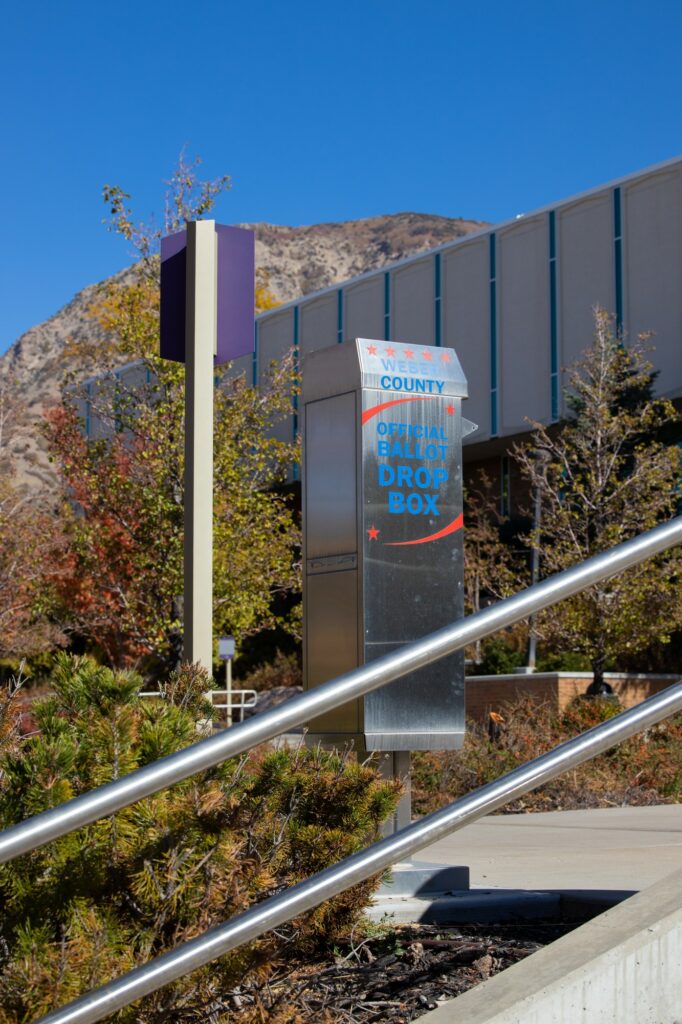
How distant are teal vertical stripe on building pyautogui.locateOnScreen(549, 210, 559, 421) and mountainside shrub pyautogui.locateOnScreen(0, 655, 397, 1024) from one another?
28659mm

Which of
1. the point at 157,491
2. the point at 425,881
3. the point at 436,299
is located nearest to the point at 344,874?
the point at 425,881

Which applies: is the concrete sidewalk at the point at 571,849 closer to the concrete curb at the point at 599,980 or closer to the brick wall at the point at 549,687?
the concrete curb at the point at 599,980

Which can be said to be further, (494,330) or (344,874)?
(494,330)

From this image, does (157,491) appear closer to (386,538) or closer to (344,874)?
(386,538)

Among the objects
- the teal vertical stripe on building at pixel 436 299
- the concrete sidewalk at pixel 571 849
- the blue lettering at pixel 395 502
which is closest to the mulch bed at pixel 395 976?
the concrete sidewalk at pixel 571 849

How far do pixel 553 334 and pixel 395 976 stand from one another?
29321mm

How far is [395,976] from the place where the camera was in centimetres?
394

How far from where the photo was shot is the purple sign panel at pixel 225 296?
20.3 ft

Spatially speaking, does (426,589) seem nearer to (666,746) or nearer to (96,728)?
(96,728)

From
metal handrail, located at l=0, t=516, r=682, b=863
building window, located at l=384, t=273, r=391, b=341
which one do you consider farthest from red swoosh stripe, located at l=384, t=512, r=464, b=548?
building window, located at l=384, t=273, r=391, b=341

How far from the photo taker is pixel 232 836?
11.2 feet

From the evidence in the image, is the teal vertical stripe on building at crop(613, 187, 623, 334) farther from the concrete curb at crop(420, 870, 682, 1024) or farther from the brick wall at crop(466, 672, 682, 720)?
the concrete curb at crop(420, 870, 682, 1024)

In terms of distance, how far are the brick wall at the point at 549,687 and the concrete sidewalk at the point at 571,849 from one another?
1149 centimetres

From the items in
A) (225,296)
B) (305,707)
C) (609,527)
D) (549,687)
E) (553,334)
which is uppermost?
(553,334)
